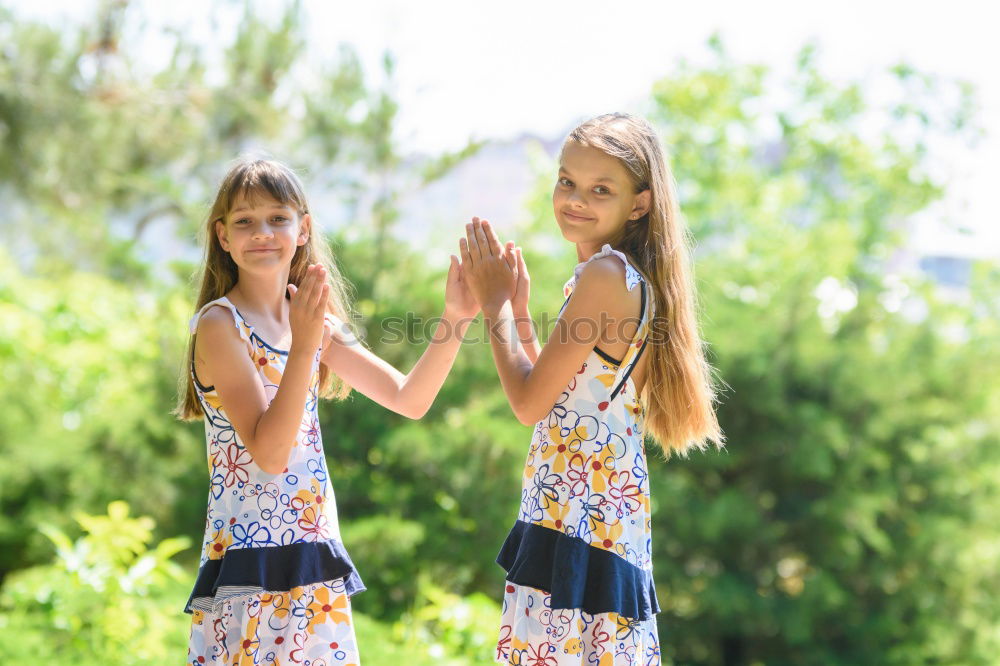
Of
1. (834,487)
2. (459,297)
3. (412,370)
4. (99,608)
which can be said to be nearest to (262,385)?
(412,370)

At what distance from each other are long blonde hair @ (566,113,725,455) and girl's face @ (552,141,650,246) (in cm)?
2

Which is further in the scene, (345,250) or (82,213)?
(82,213)

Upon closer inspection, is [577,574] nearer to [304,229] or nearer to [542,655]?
[542,655]

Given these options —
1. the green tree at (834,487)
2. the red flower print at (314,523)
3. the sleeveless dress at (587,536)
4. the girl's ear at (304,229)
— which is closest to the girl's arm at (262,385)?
the red flower print at (314,523)

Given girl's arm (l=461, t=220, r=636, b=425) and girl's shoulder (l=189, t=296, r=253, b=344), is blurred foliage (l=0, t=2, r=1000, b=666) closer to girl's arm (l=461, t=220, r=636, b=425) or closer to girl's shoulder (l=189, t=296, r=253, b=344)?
girl's arm (l=461, t=220, r=636, b=425)

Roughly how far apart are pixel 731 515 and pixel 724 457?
358mm

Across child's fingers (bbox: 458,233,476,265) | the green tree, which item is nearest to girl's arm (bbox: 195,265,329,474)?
child's fingers (bbox: 458,233,476,265)

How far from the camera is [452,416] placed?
16.0ft

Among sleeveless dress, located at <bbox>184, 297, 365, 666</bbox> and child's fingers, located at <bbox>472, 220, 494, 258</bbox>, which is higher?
child's fingers, located at <bbox>472, 220, 494, 258</bbox>

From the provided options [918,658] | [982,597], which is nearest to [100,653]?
[918,658]

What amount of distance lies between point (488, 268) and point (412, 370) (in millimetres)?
304

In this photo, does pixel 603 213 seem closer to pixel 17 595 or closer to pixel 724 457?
pixel 17 595

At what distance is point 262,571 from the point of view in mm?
1834

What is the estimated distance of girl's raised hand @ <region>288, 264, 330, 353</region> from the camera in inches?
72.8
